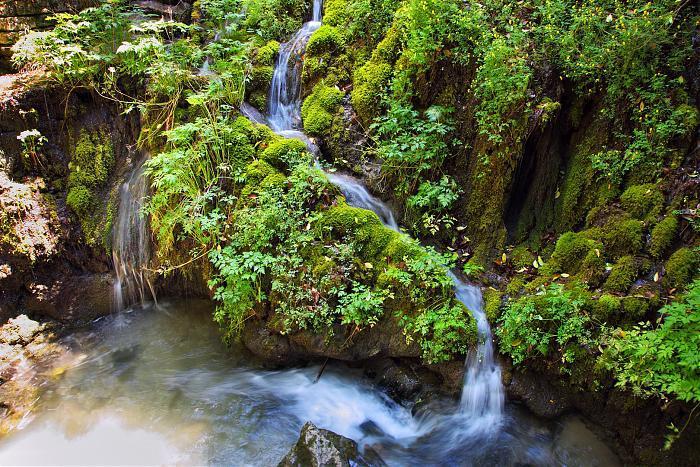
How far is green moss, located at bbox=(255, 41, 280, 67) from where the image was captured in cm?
737

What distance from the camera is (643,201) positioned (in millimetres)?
4254

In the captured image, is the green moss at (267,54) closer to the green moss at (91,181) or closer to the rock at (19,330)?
the green moss at (91,181)

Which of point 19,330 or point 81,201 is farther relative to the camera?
point 81,201

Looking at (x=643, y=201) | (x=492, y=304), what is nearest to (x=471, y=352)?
(x=492, y=304)

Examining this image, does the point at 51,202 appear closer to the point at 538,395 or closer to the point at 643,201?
the point at 538,395

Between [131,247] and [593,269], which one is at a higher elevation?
[593,269]

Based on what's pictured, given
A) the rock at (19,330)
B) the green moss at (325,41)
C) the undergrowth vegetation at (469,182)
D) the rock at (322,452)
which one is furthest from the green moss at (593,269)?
the rock at (19,330)

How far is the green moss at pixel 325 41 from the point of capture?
699cm

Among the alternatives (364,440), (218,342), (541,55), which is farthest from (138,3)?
(364,440)

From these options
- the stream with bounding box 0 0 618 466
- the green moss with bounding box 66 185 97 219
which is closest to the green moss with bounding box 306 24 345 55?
the stream with bounding box 0 0 618 466

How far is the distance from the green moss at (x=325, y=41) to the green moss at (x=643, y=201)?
5.12m

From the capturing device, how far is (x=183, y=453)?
410cm

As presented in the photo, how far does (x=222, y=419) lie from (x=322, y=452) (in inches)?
60.4

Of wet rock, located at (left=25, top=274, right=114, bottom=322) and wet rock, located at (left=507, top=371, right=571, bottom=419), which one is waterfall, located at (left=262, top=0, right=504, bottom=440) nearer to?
wet rock, located at (left=507, top=371, right=571, bottom=419)
